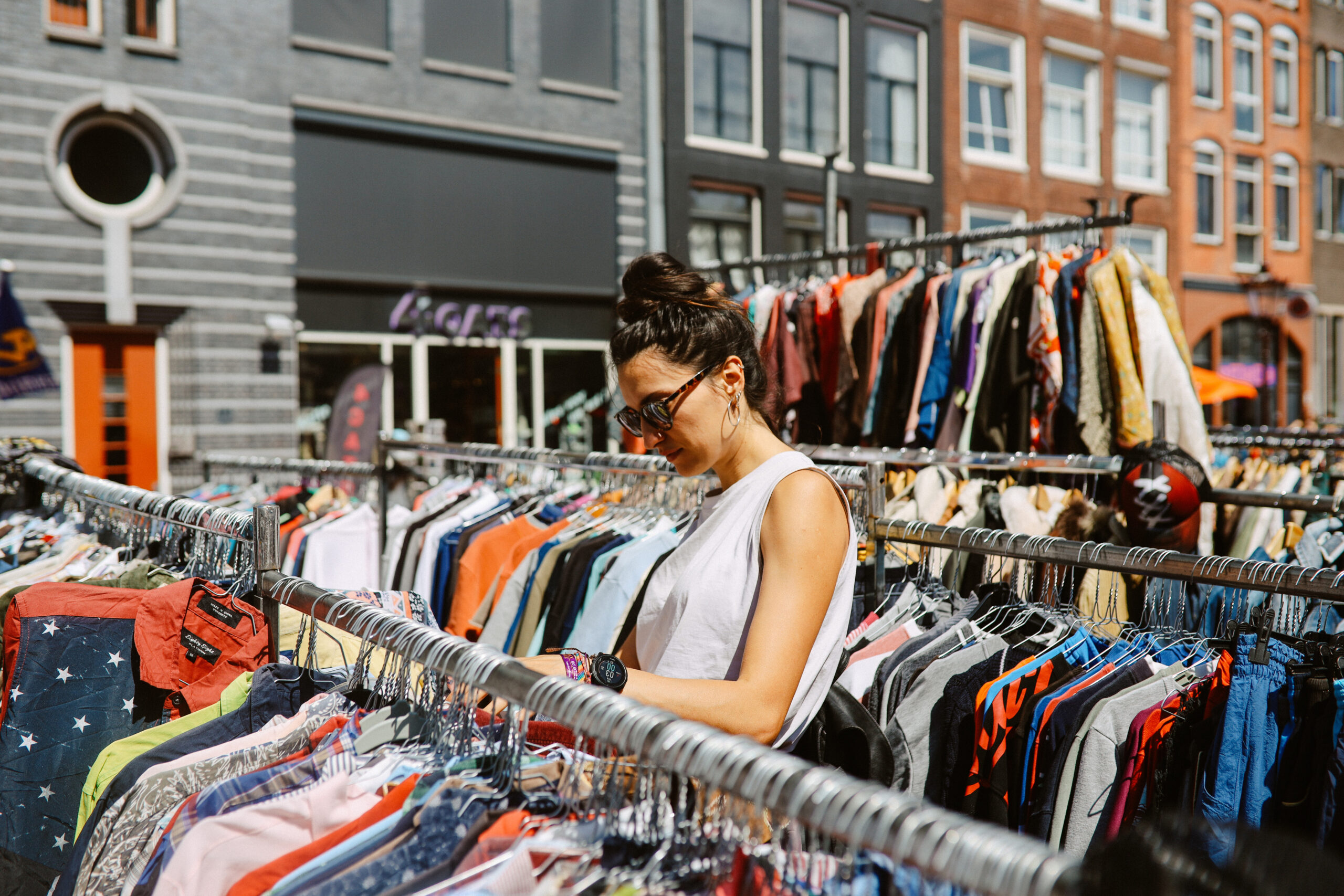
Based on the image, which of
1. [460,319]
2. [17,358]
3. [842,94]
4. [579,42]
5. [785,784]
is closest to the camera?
[785,784]

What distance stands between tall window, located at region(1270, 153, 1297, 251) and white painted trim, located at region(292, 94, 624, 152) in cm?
1445

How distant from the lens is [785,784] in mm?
870

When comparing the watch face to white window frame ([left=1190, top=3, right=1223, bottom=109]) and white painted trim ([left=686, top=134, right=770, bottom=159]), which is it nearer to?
white painted trim ([left=686, top=134, right=770, bottom=159])

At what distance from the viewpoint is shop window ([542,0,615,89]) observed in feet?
38.7

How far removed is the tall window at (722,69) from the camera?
12.8 metres

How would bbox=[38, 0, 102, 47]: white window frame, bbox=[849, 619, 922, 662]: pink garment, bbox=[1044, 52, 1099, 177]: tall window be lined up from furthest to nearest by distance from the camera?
bbox=[1044, 52, 1099, 177]: tall window
bbox=[38, 0, 102, 47]: white window frame
bbox=[849, 619, 922, 662]: pink garment

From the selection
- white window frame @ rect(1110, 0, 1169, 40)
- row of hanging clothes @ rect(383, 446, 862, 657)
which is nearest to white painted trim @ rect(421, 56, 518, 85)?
row of hanging clothes @ rect(383, 446, 862, 657)

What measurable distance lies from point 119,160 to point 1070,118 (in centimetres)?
1436

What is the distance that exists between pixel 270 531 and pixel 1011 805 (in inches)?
58.1

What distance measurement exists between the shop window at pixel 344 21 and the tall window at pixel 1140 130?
1273 cm

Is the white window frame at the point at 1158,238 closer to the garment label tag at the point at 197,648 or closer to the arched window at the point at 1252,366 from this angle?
the arched window at the point at 1252,366

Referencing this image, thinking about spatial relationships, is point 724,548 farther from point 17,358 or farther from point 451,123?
point 451,123

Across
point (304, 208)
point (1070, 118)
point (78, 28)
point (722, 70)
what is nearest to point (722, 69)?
point (722, 70)

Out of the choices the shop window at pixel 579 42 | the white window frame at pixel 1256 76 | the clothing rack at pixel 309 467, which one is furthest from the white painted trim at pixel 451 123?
the white window frame at pixel 1256 76
